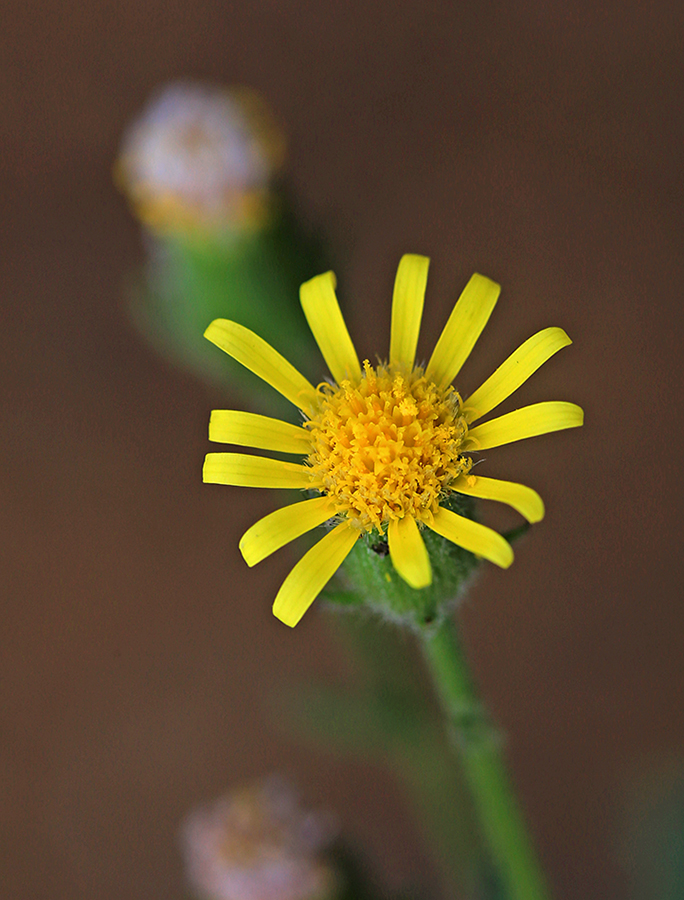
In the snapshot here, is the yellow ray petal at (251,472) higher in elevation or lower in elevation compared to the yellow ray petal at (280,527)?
higher

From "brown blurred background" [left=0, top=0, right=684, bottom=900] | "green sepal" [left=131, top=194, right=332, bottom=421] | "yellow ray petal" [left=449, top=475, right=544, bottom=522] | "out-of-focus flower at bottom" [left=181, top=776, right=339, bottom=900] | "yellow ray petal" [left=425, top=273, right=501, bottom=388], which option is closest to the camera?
"yellow ray petal" [left=449, top=475, right=544, bottom=522]

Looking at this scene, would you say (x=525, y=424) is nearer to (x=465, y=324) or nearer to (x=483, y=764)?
(x=465, y=324)

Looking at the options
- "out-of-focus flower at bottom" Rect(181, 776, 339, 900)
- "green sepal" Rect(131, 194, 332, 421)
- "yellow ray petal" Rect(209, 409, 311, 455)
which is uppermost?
"green sepal" Rect(131, 194, 332, 421)

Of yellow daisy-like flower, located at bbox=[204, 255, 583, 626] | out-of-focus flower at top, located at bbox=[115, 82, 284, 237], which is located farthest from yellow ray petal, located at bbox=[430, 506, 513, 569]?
out-of-focus flower at top, located at bbox=[115, 82, 284, 237]

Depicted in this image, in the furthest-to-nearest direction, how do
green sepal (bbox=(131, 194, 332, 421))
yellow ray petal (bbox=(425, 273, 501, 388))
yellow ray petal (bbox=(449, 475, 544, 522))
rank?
green sepal (bbox=(131, 194, 332, 421)), yellow ray petal (bbox=(425, 273, 501, 388)), yellow ray petal (bbox=(449, 475, 544, 522))

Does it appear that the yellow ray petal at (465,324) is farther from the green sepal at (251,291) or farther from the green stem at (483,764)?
the green sepal at (251,291)

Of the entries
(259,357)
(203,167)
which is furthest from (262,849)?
(203,167)

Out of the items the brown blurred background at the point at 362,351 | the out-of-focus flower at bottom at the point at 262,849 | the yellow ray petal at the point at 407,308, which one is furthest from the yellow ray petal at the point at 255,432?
the brown blurred background at the point at 362,351

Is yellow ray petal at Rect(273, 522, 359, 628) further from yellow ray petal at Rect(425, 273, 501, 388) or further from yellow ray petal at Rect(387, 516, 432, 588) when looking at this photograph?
yellow ray petal at Rect(425, 273, 501, 388)
